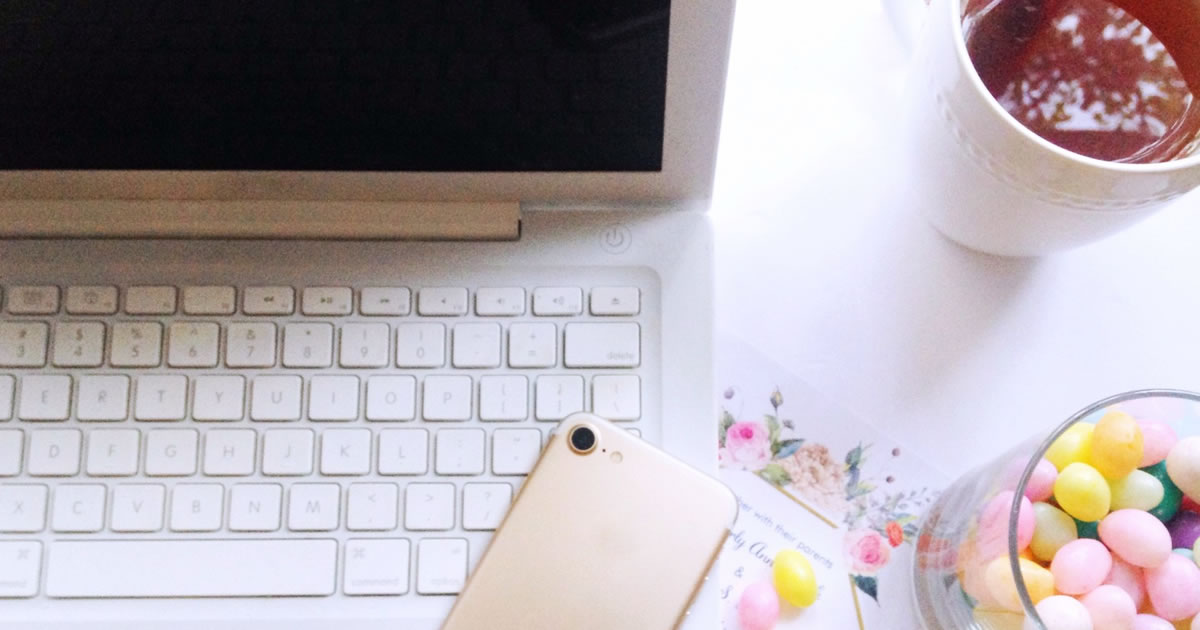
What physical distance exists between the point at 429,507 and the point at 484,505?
0.03 meters

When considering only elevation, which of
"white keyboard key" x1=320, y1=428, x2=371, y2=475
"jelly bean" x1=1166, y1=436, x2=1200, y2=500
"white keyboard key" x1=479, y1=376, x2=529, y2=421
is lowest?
"white keyboard key" x1=320, y1=428, x2=371, y2=475

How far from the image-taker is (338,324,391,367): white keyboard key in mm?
442

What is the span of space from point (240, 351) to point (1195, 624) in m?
0.45

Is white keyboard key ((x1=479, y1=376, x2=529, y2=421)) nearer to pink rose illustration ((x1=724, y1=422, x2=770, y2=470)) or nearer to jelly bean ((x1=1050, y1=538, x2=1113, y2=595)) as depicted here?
pink rose illustration ((x1=724, y1=422, x2=770, y2=470))

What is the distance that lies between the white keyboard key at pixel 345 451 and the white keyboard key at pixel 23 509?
13cm

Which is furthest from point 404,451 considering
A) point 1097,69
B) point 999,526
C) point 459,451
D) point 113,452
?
point 1097,69

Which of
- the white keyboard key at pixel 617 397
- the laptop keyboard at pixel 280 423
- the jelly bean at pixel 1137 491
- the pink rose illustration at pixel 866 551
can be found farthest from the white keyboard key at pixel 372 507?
the jelly bean at pixel 1137 491

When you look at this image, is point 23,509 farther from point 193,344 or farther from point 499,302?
point 499,302

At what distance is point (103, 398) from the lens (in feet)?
1.45

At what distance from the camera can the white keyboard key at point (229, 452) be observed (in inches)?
17.0

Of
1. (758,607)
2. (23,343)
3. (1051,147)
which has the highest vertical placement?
(1051,147)

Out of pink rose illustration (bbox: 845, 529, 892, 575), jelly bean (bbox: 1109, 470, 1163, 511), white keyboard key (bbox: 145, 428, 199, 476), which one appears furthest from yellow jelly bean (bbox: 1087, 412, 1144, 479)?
white keyboard key (bbox: 145, 428, 199, 476)

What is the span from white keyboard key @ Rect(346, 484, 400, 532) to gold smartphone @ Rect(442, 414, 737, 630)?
0.05 meters

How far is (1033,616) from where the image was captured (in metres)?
0.36
